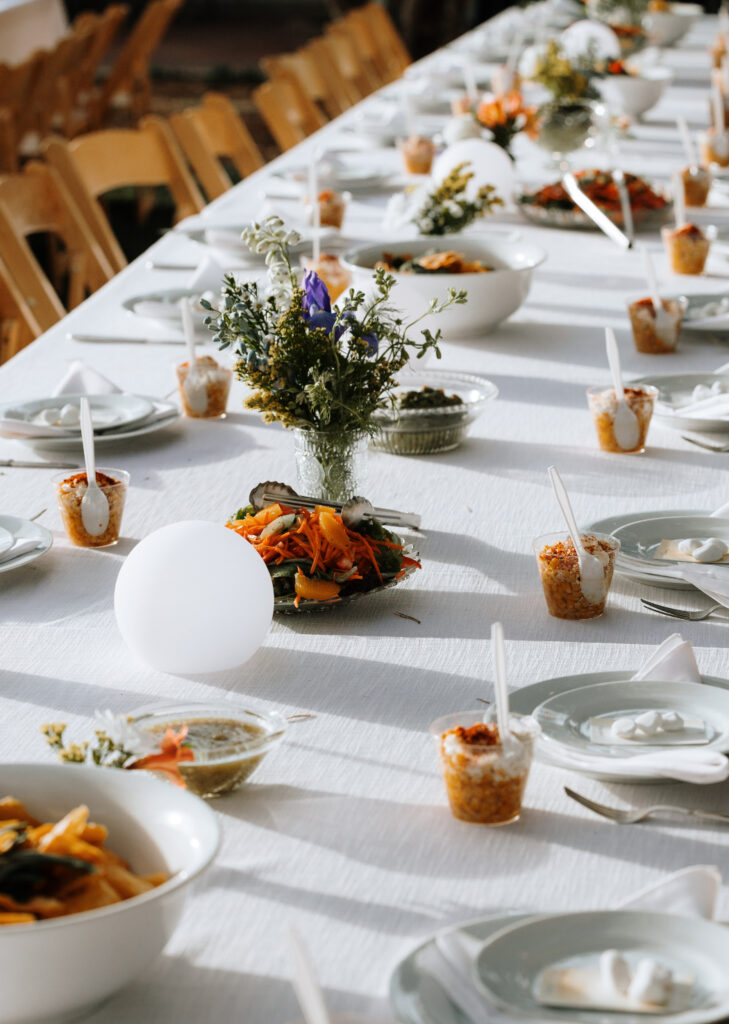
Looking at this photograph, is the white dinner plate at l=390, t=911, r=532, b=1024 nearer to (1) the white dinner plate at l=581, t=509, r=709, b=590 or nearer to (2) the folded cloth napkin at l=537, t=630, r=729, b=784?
(2) the folded cloth napkin at l=537, t=630, r=729, b=784

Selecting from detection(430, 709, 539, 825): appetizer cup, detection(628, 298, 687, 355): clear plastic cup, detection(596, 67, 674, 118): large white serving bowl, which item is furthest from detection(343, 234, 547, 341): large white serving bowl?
detection(596, 67, 674, 118): large white serving bowl

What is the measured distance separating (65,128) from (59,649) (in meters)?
6.43

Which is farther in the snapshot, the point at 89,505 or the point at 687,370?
the point at 687,370

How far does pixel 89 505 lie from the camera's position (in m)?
1.57

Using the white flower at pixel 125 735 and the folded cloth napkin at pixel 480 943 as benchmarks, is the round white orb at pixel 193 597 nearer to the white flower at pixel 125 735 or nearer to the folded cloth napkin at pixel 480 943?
the white flower at pixel 125 735

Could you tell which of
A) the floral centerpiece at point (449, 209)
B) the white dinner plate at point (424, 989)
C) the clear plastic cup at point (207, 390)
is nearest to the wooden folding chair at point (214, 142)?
the floral centerpiece at point (449, 209)

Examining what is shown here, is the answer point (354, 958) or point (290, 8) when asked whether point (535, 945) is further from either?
point (290, 8)

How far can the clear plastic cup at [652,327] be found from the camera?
7.67 ft

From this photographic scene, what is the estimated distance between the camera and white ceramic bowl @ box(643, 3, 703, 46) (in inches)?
267

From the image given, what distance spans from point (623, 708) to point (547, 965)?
369 millimetres

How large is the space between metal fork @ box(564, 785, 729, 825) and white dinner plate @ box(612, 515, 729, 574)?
48 cm

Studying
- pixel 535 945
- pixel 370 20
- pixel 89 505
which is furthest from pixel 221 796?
pixel 370 20

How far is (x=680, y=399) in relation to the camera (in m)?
2.05

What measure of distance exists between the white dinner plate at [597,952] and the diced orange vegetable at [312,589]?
1.87 feet
